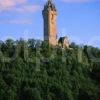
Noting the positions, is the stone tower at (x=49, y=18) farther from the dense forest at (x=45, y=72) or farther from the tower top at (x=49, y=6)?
the dense forest at (x=45, y=72)

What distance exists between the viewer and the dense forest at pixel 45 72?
49.7 metres

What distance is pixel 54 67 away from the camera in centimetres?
5403

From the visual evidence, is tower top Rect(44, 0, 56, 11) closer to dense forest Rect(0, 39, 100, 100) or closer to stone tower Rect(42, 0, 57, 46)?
stone tower Rect(42, 0, 57, 46)

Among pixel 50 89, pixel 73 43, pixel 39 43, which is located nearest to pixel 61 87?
pixel 50 89

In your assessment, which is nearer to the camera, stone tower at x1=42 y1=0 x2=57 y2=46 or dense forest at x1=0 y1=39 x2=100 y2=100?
dense forest at x1=0 y1=39 x2=100 y2=100

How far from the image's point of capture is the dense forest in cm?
4969

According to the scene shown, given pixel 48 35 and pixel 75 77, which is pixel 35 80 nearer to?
pixel 75 77

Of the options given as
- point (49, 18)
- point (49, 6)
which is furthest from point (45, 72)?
point (49, 6)

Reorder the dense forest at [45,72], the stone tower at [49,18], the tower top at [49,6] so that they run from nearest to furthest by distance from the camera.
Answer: the dense forest at [45,72]
the stone tower at [49,18]
the tower top at [49,6]

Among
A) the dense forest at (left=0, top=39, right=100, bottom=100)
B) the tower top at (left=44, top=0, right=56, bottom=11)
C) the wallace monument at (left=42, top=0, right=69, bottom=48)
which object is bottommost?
the dense forest at (left=0, top=39, right=100, bottom=100)

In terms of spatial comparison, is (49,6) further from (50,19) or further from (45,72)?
(45,72)

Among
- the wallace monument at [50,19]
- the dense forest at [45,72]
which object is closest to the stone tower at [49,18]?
the wallace monument at [50,19]

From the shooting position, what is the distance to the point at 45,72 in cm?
5284

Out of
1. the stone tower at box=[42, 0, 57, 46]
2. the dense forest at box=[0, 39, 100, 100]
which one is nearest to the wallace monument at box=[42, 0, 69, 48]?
the stone tower at box=[42, 0, 57, 46]
